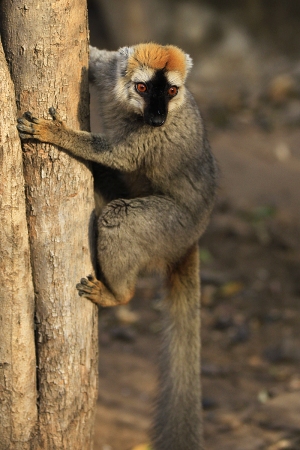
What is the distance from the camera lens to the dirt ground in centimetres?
609

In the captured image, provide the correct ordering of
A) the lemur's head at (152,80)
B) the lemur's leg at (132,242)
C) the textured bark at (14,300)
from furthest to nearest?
the lemur's head at (152,80) < the lemur's leg at (132,242) < the textured bark at (14,300)

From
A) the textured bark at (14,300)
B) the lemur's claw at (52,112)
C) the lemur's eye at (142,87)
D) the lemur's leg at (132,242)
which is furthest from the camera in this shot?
the lemur's eye at (142,87)

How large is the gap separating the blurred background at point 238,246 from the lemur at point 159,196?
53cm

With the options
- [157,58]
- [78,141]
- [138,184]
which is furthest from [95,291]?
[157,58]

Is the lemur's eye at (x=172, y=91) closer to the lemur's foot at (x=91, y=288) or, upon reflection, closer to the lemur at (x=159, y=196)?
the lemur at (x=159, y=196)

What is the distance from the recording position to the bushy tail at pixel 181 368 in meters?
4.54

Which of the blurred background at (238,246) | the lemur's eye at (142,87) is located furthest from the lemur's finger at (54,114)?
the blurred background at (238,246)

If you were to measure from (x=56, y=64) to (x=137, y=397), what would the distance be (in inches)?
163

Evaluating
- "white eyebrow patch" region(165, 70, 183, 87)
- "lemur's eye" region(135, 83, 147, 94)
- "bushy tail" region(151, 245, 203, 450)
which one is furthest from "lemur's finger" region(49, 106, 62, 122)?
"bushy tail" region(151, 245, 203, 450)

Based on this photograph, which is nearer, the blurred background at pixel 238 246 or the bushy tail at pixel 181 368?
the bushy tail at pixel 181 368

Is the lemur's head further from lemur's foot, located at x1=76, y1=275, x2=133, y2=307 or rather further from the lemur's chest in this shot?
lemur's foot, located at x1=76, y1=275, x2=133, y2=307

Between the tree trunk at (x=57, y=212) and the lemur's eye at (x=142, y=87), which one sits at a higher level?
the lemur's eye at (x=142, y=87)

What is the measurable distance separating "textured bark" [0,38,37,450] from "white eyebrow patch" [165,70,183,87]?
1.25 meters

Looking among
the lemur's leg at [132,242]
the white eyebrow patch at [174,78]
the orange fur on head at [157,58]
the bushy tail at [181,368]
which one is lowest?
the bushy tail at [181,368]
